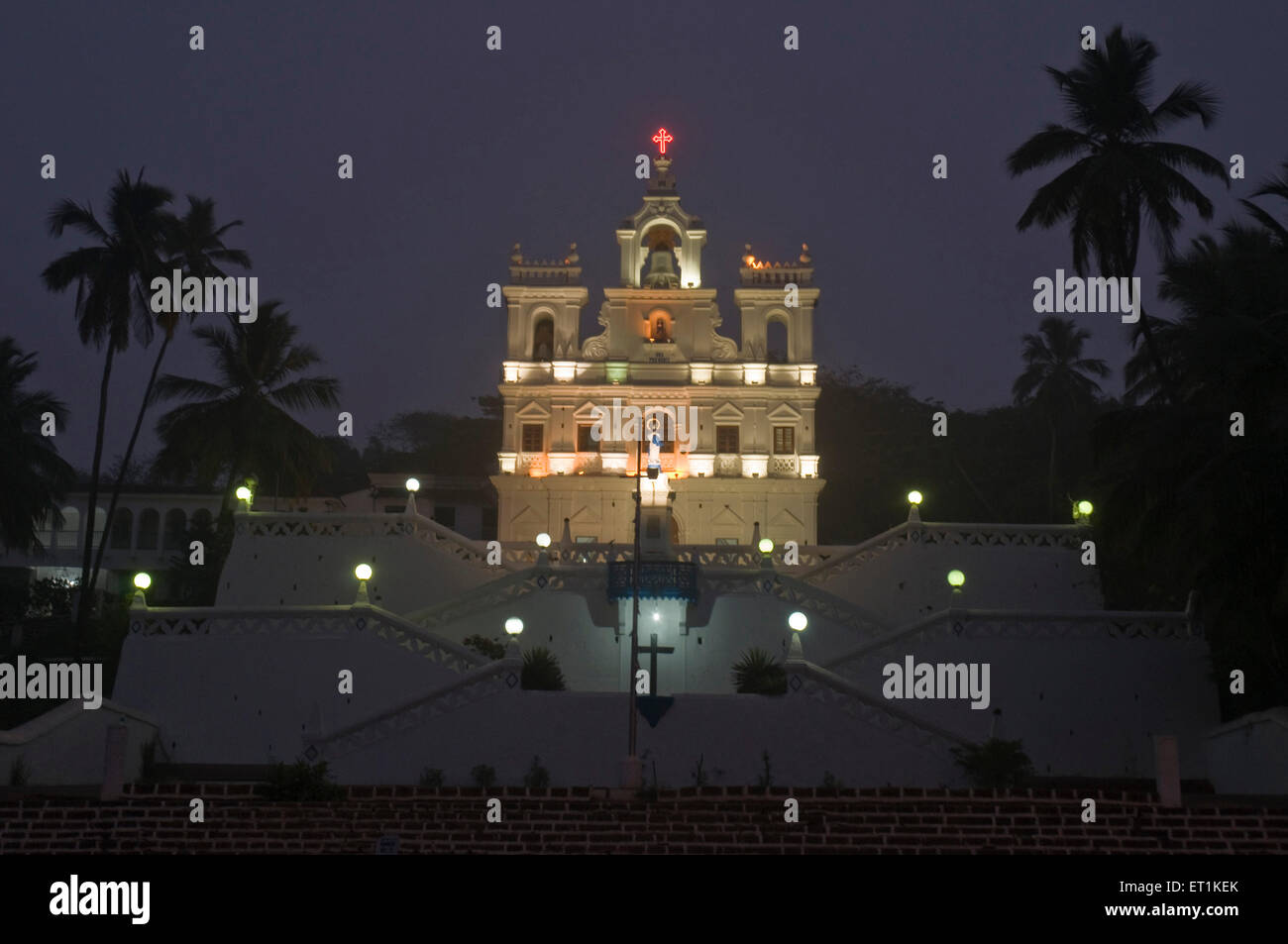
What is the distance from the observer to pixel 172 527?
64.4 m

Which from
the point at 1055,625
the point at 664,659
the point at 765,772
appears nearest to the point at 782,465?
the point at 664,659

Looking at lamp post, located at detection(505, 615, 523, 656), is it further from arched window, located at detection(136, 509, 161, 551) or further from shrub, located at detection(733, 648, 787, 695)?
arched window, located at detection(136, 509, 161, 551)

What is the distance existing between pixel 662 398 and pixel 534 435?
4650 millimetres

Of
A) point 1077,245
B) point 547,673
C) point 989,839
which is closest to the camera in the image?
point 989,839

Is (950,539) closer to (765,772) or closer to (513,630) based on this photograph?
(765,772)

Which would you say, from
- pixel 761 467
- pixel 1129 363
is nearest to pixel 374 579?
pixel 761 467

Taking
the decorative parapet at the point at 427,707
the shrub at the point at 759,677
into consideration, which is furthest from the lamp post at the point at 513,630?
the shrub at the point at 759,677

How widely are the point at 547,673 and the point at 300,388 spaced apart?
798 inches

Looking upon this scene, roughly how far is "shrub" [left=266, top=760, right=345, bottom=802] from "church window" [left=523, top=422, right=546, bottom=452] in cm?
2804

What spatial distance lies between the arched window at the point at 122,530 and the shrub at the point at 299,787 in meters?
41.3

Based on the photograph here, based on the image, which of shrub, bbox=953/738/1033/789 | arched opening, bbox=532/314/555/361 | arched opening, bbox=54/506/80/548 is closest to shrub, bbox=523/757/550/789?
shrub, bbox=953/738/1033/789

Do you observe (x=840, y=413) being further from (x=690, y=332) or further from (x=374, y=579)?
(x=374, y=579)
